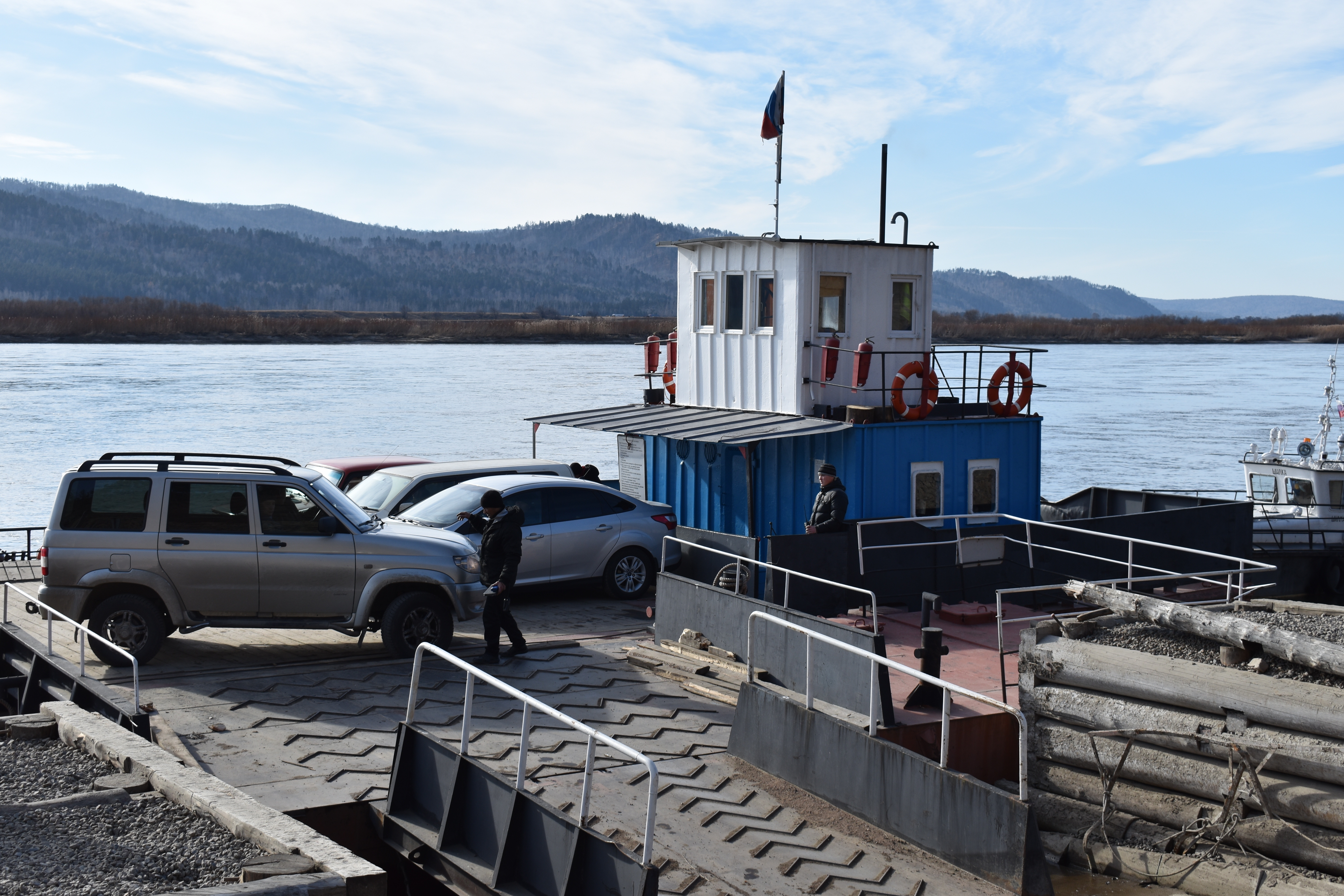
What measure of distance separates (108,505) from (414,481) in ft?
16.4

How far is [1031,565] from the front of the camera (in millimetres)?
13977

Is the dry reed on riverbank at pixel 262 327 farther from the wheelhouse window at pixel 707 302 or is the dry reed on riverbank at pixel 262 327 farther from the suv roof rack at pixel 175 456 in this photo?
the suv roof rack at pixel 175 456

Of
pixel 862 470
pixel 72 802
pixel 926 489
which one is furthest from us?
pixel 926 489

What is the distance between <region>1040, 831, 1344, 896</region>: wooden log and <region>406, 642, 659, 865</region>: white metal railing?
305 cm

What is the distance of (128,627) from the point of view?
11664 mm

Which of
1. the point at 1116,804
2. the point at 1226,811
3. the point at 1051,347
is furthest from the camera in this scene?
the point at 1051,347

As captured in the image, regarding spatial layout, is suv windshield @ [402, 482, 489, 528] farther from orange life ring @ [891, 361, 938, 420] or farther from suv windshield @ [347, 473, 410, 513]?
orange life ring @ [891, 361, 938, 420]

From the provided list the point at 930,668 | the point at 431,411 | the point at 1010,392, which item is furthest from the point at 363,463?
the point at 431,411

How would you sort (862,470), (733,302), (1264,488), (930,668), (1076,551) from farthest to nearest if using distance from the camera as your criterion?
(1264,488)
(733,302)
(862,470)
(1076,551)
(930,668)

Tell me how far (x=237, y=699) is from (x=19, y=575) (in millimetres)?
7806

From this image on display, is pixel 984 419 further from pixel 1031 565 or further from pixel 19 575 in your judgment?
pixel 19 575

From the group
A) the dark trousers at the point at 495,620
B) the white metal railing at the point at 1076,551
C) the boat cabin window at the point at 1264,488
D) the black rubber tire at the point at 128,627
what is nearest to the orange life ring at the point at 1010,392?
the white metal railing at the point at 1076,551

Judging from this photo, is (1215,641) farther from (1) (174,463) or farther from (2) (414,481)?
(2) (414,481)

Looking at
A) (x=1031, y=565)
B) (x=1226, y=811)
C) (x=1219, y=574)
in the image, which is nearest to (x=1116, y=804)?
(x=1226, y=811)
